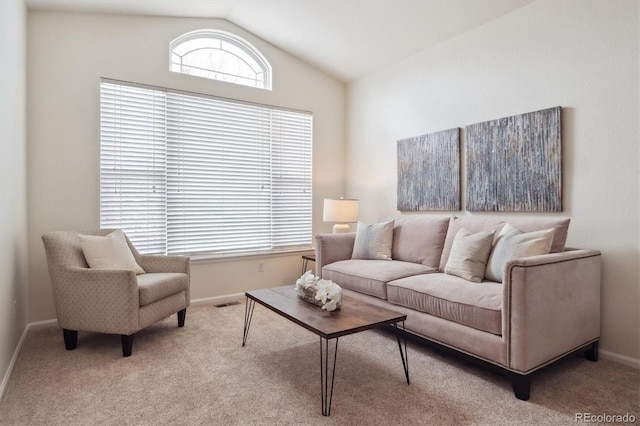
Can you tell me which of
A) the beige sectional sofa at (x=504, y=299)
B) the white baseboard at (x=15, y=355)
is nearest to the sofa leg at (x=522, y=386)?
the beige sectional sofa at (x=504, y=299)

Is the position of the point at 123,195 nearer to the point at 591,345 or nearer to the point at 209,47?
the point at 209,47

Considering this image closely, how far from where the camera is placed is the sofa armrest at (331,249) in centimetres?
368

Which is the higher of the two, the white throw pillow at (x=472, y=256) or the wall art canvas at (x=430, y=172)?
the wall art canvas at (x=430, y=172)

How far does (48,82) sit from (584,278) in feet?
14.8

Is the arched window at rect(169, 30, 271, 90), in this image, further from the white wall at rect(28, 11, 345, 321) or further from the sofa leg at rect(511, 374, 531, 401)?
the sofa leg at rect(511, 374, 531, 401)

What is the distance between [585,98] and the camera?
2.65 metres

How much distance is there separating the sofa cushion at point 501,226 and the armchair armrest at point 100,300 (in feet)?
8.18

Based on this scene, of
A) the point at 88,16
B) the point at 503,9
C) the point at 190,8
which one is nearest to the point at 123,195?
the point at 88,16

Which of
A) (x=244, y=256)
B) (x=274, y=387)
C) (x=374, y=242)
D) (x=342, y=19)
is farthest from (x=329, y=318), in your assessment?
(x=342, y=19)

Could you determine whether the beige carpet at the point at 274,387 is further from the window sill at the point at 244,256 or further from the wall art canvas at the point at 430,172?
the wall art canvas at the point at 430,172

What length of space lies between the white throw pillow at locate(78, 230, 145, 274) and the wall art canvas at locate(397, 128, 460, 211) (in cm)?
279

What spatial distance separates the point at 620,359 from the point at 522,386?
1.06 m

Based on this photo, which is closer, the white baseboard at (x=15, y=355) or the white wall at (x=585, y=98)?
the white baseboard at (x=15, y=355)

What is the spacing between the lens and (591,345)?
2.48m
